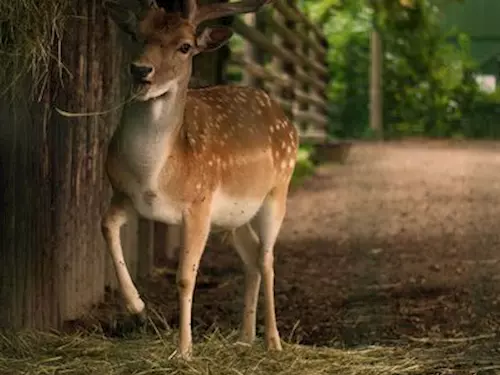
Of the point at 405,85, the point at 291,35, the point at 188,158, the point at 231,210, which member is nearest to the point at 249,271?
the point at 231,210

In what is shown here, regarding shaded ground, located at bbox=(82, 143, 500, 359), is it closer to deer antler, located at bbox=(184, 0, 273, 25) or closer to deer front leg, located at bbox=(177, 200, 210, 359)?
deer front leg, located at bbox=(177, 200, 210, 359)

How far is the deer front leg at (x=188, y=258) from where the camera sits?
161 inches

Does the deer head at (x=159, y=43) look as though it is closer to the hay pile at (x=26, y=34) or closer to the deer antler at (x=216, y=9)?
the deer antler at (x=216, y=9)

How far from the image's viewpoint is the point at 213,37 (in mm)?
4070

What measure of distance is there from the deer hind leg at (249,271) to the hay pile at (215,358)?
8cm

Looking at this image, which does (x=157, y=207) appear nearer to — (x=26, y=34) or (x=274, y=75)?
(x=26, y=34)

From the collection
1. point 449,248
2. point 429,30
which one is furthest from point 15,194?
point 429,30

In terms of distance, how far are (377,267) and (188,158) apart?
3003 millimetres

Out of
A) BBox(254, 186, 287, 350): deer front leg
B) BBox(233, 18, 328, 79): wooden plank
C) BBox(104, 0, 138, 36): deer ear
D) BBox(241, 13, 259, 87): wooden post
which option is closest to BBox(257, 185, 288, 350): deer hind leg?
BBox(254, 186, 287, 350): deer front leg

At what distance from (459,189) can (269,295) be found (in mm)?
6609

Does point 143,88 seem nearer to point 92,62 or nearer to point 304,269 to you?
point 92,62

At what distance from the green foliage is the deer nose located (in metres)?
5.73

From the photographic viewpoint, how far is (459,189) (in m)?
10.9

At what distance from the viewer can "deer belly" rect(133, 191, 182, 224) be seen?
13.2ft
